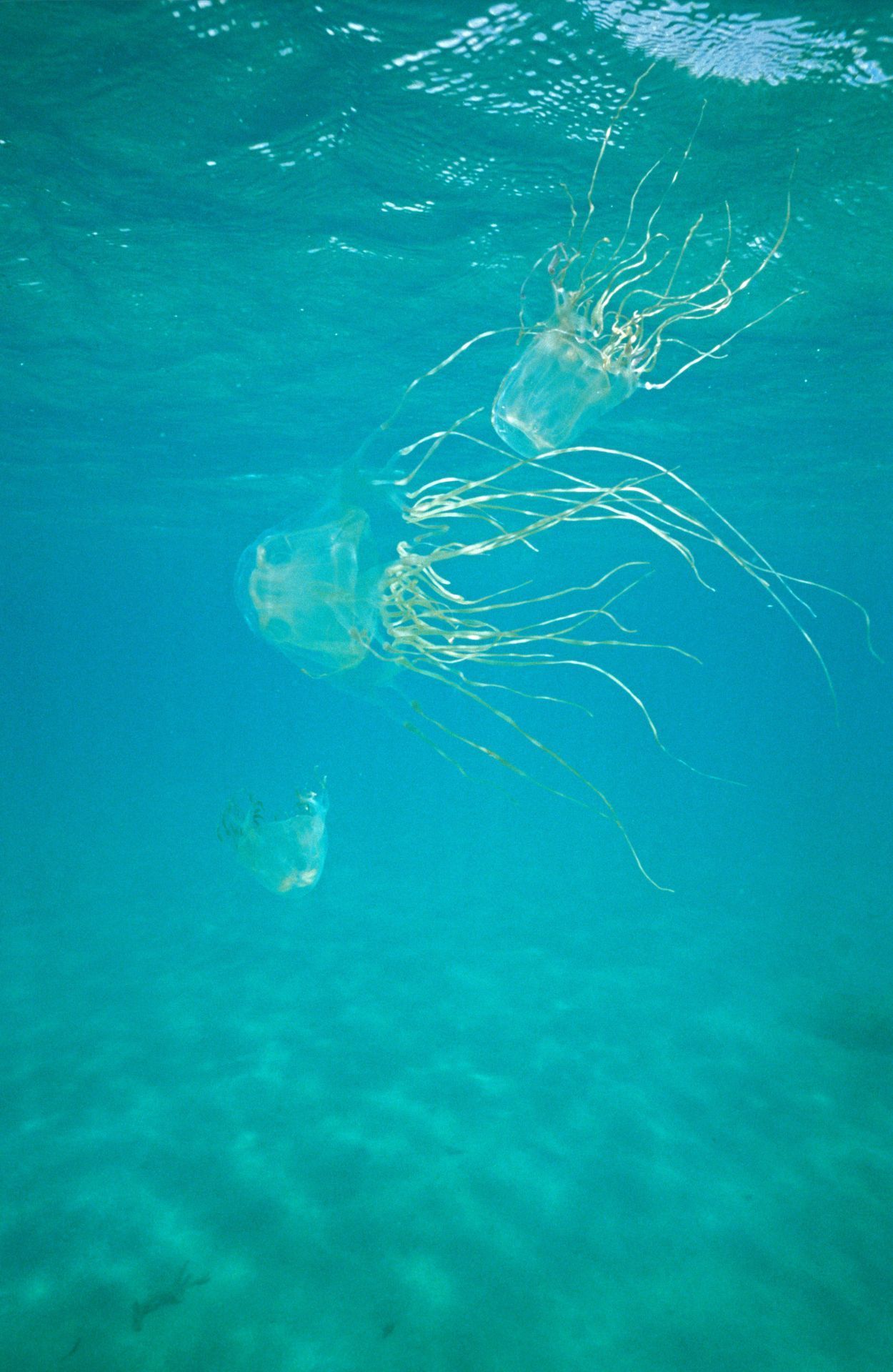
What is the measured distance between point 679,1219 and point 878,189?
809 centimetres

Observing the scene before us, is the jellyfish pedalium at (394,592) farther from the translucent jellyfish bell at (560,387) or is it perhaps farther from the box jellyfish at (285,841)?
the box jellyfish at (285,841)

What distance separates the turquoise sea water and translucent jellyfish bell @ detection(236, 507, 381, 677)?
37cm

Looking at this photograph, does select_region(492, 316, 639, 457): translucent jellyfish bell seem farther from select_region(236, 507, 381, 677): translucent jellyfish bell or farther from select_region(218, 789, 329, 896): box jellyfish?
select_region(218, 789, 329, 896): box jellyfish

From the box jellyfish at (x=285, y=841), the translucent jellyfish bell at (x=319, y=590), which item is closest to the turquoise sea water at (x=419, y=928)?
the translucent jellyfish bell at (x=319, y=590)

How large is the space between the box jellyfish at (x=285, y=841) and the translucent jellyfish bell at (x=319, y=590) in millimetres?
2229

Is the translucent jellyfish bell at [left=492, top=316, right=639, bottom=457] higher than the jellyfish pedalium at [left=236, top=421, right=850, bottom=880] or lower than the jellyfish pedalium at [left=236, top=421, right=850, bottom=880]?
higher

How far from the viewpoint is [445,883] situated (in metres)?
13.8

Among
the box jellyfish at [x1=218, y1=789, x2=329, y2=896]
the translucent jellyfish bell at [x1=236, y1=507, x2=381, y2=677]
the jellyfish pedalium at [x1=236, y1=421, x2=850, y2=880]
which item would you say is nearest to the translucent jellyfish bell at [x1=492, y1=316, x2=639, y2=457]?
the jellyfish pedalium at [x1=236, y1=421, x2=850, y2=880]

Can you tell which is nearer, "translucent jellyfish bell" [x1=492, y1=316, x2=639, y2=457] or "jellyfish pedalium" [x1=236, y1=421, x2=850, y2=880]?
"jellyfish pedalium" [x1=236, y1=421, x2=850, y2=880]

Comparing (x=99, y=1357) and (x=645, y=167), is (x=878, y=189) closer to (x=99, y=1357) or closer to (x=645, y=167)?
(x=645, y=167)

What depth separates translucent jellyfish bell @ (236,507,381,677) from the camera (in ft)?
12.1

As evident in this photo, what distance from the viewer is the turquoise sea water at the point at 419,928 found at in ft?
15.1

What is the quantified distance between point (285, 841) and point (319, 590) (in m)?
3.52

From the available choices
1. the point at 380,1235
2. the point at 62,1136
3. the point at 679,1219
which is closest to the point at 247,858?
the point at 62,1136
